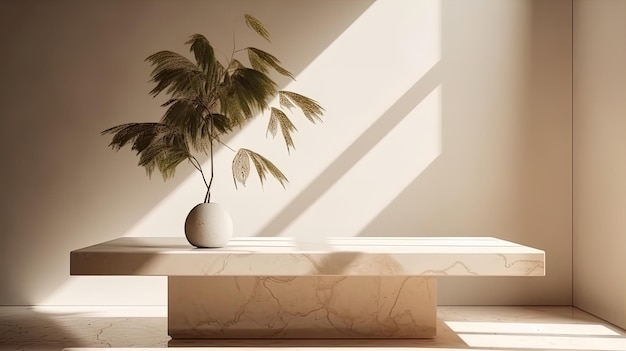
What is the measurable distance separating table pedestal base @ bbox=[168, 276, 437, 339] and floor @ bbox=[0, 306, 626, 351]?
7cm

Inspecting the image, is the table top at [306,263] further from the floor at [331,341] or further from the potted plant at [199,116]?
the floor at [331,341]

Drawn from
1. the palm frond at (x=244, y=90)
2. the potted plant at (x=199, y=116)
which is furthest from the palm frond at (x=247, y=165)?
the palm frond at (x=244, y=90)

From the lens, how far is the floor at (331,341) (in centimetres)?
318

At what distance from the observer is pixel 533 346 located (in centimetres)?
327

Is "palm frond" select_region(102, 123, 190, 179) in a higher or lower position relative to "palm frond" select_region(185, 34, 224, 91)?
lower

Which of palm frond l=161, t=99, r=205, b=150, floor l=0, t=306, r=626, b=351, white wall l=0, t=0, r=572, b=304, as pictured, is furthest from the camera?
white wall l=0, t=0, r=572, b=304

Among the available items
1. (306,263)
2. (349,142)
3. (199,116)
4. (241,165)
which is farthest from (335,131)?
(306,263)

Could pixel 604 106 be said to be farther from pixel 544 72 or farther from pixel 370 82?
pixel 370 82

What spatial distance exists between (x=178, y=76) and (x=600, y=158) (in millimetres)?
2350

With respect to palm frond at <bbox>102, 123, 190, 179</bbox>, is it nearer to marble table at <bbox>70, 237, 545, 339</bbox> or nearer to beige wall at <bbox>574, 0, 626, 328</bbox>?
marble table at <bbox>70, 237, 545, 339</bbox>

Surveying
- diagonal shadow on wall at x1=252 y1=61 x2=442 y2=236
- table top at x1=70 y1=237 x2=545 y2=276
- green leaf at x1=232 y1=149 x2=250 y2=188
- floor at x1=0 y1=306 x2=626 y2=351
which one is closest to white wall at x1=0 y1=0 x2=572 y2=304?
diagonal shadow on wall at x1=252 y1=61 x2=442 y2=236

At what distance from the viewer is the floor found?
318cm

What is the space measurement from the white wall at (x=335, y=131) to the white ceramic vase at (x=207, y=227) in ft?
4.06

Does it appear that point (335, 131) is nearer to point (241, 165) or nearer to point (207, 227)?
point (241, 165)
